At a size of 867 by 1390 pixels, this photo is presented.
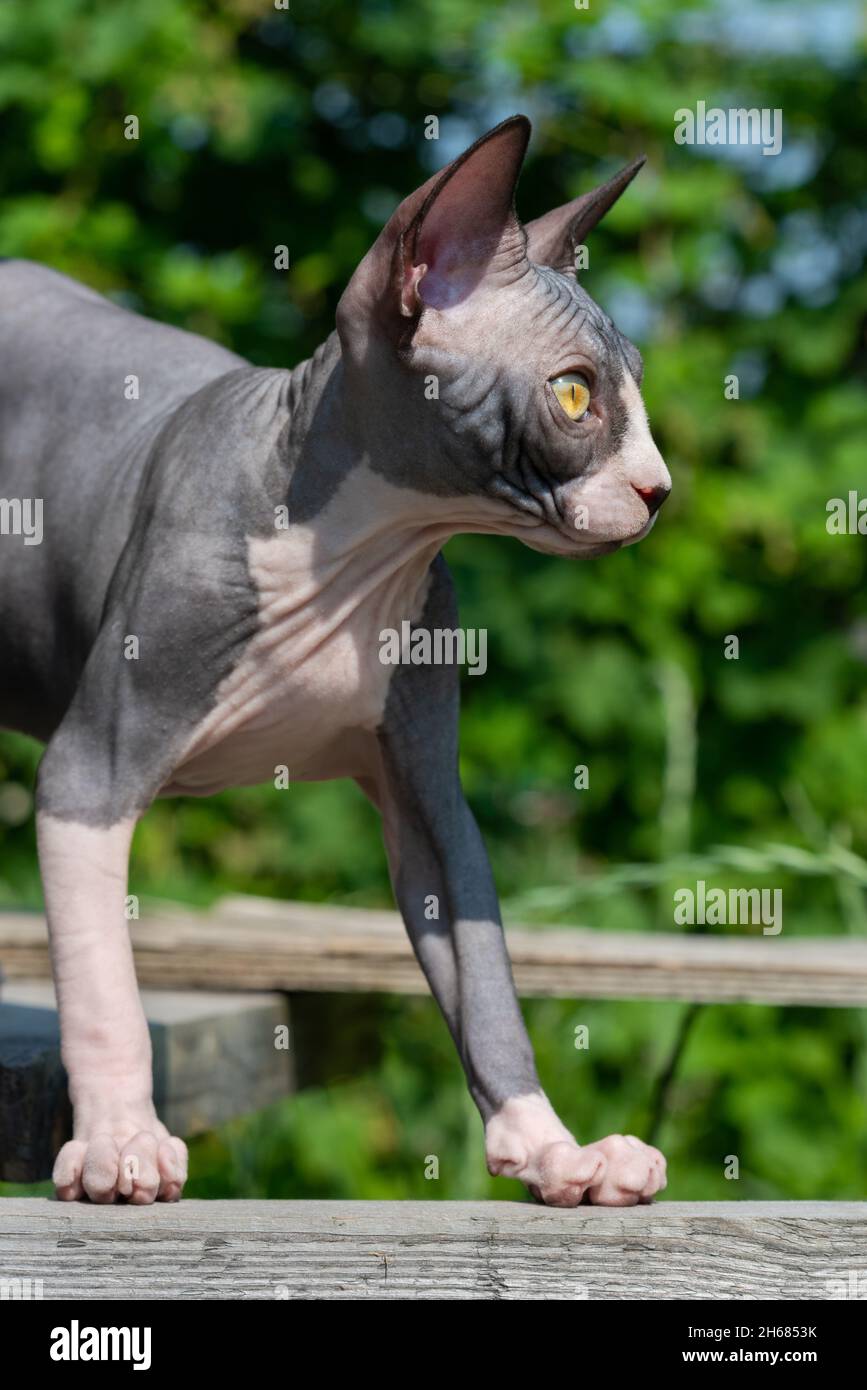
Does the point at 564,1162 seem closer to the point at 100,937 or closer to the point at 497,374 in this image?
the point at 100,937

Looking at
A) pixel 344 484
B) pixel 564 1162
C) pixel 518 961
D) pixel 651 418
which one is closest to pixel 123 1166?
pixel 564 1162

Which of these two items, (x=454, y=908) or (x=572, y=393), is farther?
(x=454, y=908)

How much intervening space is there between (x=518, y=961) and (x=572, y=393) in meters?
1.16

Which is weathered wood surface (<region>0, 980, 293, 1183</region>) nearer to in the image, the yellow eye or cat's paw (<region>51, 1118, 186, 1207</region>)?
cat's paw (<region>51, 1118, 186, 1207</region>)

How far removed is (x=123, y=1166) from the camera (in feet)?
4.55

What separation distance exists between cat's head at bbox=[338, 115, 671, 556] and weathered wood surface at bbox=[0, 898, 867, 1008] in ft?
3.48

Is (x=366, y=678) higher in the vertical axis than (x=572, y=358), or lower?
lower

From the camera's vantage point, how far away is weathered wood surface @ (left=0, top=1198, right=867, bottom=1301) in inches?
49.1

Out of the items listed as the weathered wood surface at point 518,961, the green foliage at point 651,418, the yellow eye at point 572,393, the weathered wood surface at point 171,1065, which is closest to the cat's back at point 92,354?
the yellow eye at point 572,393

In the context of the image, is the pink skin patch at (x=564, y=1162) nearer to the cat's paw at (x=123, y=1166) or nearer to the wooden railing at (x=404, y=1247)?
the wooden railing at (x=404, y=1247)

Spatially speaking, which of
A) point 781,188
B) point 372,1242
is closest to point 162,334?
point 372,1242

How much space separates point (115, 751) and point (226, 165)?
2310 millimetres

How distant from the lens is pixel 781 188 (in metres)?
3.48

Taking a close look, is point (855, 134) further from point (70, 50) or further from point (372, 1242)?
point (372, 1242)
